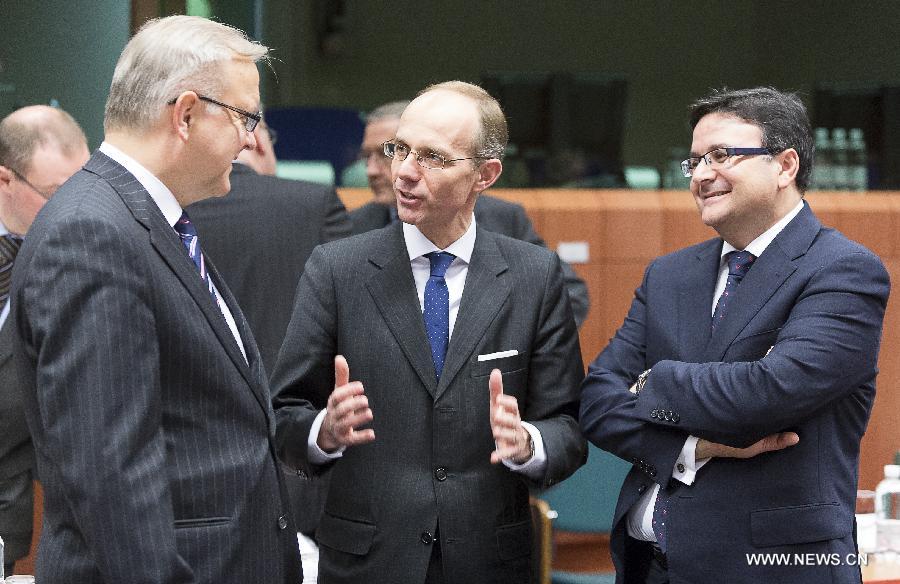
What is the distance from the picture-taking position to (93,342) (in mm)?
1800

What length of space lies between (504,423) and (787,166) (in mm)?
894

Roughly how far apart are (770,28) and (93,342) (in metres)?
7.00

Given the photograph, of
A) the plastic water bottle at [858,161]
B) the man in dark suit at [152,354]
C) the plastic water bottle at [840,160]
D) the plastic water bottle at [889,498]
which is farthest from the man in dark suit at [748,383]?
the plastic water bottle at [858,161]

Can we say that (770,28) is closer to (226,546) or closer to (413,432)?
(413,432)

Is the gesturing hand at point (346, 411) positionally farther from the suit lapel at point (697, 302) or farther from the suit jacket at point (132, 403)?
the suit lapel at point (697, 302)

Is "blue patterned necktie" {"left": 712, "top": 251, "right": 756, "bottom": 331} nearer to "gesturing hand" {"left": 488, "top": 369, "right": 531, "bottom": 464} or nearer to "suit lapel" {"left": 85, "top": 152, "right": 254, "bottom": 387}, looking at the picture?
"gesturing hand" {"left": 488, "top": 369, "right": 531, "bottom": 464}

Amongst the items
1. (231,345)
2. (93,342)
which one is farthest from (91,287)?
(231,345)

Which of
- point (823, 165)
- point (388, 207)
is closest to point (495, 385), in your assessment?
point (388, 207)

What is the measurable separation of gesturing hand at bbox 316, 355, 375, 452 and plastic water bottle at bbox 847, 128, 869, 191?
18.5ft

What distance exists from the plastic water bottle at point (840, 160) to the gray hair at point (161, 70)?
5.78 metres

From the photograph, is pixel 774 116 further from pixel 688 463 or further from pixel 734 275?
pixel 688 463

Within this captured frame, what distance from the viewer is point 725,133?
265 centimetres

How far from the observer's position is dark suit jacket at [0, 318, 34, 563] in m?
3.16

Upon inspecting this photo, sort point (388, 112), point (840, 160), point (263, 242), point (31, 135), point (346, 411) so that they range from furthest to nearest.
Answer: point (840, 160), point (388, 112), point (263, 242), point (31, 135), point (346, 411)
